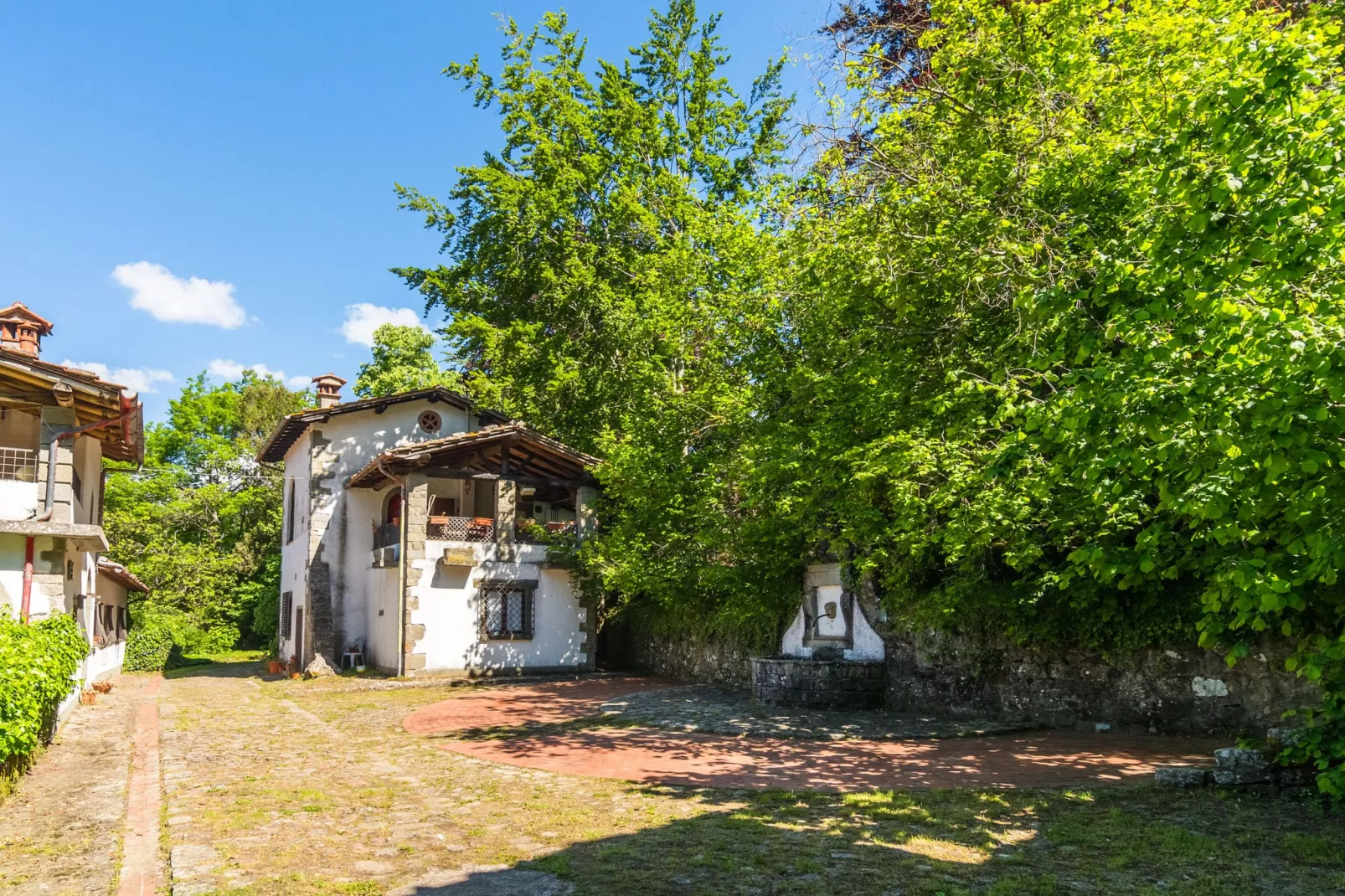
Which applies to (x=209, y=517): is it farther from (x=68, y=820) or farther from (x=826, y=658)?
(x=68, y=820)

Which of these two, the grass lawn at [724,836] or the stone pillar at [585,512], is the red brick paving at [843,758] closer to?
the grass lawn at [724,836]

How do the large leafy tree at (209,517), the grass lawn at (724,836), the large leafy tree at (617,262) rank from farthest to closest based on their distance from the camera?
the large leafy tree at (209,517) < the large leafy tree at (617,262) < the grass lawn at (724,836)

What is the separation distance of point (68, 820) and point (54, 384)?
8243 mm

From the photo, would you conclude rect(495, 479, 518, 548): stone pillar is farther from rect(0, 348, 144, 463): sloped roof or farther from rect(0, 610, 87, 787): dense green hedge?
rect(0, 610, 87, 787): dense green hedge

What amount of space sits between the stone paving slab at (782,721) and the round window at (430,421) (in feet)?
37.5

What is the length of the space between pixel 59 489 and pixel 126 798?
7.29 meters

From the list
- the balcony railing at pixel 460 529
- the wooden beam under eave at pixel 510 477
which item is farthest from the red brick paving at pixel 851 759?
the wooden beam under eave at pixel 510 477

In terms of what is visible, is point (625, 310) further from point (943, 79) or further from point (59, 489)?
point (59, 489)

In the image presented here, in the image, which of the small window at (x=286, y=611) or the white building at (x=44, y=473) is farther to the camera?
the small window at (x=286, y=611)

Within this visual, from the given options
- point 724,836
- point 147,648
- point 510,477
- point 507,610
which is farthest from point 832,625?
point 147,648

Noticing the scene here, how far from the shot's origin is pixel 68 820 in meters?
7.27

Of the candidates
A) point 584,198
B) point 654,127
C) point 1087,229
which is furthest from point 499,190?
point 1087,229

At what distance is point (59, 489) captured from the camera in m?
13.4

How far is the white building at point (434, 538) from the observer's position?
2091 cm
